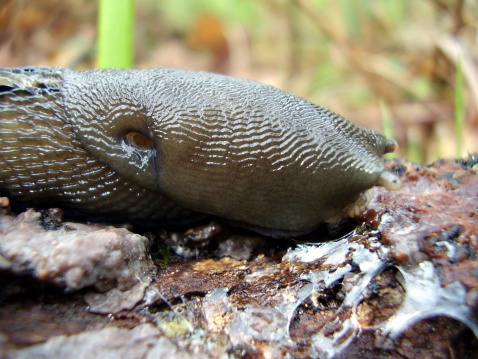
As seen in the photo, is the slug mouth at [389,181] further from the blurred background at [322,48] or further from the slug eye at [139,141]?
the blurred background at [322,48]

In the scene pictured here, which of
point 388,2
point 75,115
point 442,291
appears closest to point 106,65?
point 75,115

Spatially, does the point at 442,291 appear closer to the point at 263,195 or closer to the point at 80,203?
the point at 263,195

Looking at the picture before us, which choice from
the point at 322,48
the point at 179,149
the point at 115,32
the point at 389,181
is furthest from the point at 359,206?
the point at 322,48

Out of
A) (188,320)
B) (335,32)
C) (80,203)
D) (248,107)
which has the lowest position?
(188,320)

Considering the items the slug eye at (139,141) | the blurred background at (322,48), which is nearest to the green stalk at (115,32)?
the blurred background at (322,48)

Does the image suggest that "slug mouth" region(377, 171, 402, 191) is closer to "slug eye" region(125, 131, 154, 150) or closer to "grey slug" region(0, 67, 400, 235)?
"grey slug" region(0, 67, 400, 235)
